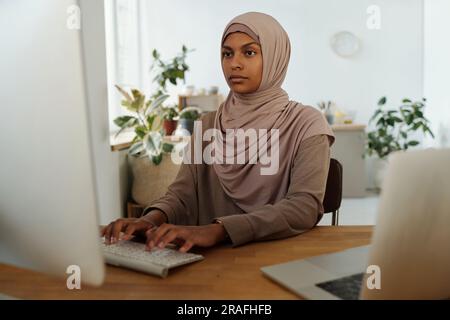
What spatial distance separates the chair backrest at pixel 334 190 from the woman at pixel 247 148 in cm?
20

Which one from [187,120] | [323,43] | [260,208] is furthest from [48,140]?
[323,43]

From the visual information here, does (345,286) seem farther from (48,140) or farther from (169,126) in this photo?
(169,126)

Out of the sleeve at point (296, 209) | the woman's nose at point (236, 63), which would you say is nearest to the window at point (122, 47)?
the woman's nose at point (236, 63)

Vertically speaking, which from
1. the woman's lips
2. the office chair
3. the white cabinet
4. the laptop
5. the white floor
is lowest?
the white floor

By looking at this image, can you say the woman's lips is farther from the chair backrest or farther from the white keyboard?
the white keyboard

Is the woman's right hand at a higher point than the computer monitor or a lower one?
lower

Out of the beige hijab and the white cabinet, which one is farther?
the white cabinet

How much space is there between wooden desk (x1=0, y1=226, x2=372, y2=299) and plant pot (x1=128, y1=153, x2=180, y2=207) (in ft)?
7.07

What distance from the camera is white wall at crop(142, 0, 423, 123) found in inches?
208

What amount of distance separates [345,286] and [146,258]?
320 mm

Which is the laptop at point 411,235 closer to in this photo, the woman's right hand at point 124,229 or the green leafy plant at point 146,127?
the woman's right hand at point 124,229

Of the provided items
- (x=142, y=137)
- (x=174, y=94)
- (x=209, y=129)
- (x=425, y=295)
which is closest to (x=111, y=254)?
(x=425, y=295)

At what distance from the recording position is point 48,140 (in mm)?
451

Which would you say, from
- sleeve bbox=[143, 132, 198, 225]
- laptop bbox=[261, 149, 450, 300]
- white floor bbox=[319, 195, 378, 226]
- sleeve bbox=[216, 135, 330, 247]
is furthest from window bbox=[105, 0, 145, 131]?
laptop bbox=[261, 149, 450, 300]
